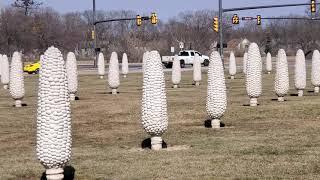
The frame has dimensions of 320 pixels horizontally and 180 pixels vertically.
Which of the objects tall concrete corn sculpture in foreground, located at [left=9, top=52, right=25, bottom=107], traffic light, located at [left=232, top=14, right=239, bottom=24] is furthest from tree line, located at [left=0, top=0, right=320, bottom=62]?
tall concrete corn sculpture in foreground, located at [left=9, top=52, right=25, bottom=107]

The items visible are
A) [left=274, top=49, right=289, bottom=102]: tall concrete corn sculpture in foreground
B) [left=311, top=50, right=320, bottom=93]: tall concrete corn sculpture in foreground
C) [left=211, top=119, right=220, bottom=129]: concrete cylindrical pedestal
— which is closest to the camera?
[left=211, top=119, right=220, bottom=129]: concrete cylindrical pedestal

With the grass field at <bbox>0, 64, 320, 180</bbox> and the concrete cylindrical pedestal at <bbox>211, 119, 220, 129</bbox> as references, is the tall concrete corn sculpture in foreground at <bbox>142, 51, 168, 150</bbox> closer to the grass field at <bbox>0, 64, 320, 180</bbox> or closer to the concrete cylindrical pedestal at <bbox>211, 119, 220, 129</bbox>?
the grass field at <bbox>0, 64, 320, 180</bbox>

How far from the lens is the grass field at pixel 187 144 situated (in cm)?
1143

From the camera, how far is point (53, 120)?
1011 centimetres

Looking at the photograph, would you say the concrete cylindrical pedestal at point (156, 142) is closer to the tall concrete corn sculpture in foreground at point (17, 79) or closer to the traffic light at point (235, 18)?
the tall concrete corn sculpture in foreground at point (17, 79)

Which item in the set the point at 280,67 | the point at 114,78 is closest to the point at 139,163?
the point at 280,67

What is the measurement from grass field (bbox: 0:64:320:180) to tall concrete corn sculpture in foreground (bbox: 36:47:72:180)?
1.14 m

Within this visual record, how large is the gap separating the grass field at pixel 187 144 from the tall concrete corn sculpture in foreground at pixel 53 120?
3.72 ft

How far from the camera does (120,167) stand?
12.0 m

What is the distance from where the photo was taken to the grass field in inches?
450

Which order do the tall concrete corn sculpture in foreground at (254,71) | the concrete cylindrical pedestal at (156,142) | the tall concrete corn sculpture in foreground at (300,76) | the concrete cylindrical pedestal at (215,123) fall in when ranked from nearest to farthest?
the concrete cylindrical pedestal at (156,142)
the concrete cylindrical pedestal at (215,123)
the tall concrete corn sculpture in foreground at (254,71)
the tall concrete corn sculpture in foreground at (300,76)

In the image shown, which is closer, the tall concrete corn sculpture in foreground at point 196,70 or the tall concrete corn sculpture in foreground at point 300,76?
the tall concrete corn sculpture in foreground at point 300,76

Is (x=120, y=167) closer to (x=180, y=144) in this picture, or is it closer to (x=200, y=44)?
(x=180, y=144)

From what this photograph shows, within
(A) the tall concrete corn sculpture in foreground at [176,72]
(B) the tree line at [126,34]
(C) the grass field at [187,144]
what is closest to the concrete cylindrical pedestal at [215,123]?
(C) the grass field at [187,144]
